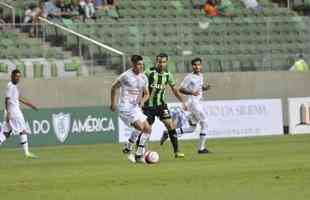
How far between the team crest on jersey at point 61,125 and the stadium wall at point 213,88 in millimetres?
2531

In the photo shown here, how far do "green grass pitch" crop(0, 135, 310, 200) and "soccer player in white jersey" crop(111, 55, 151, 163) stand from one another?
0.66 meters

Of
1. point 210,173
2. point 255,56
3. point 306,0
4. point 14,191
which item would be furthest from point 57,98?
point 14,191

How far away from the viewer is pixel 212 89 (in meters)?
36.2

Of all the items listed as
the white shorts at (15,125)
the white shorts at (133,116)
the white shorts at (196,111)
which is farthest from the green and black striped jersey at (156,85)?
the white shorts at (15,125)

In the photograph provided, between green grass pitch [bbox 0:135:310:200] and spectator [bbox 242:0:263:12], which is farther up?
spectator [bbox 242:0:263:12]

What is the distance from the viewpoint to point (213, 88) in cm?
3625

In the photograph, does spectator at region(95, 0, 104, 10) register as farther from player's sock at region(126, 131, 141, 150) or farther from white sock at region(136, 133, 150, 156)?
white sock at region(136, 133, 150, 156)

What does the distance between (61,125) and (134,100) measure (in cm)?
1049

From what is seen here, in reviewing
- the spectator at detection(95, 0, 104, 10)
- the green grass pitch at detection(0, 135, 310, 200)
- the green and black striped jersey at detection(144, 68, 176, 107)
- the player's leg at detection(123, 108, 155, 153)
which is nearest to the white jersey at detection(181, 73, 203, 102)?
the green grass pitch at detection(0, 135, 310, 200)

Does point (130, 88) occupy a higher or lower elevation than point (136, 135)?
higher

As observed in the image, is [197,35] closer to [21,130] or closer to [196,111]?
[196,111]

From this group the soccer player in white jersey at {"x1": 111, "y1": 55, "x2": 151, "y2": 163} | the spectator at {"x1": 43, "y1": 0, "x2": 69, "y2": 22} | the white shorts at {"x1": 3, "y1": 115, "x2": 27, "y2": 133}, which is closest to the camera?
the soccer player in white jersey at {"x1": 111, "y1": 55, "x2": 151, "y2": 163}

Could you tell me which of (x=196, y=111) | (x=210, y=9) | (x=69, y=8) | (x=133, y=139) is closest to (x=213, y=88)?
(x=210, y=9)

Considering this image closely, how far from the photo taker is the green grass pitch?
13.8 meters
